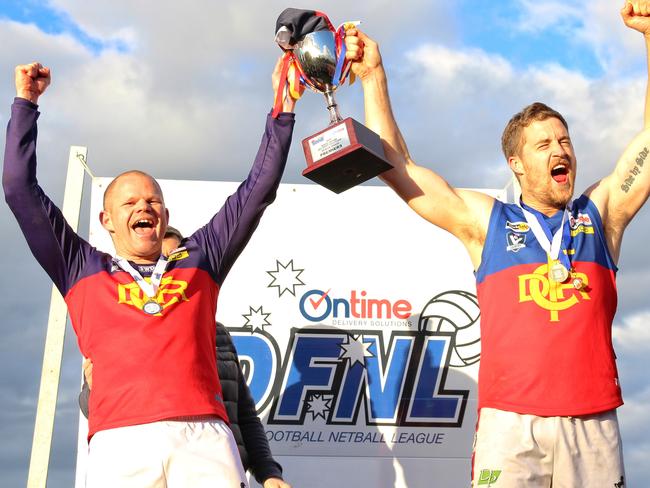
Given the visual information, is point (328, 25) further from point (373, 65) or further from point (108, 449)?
point (108, 449)

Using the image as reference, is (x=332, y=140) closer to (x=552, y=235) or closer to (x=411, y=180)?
(x=411, y=180)

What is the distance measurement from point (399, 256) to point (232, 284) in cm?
105

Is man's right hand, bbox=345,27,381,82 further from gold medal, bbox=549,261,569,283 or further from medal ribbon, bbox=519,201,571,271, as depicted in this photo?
gold medal, bbox=549,261,569,283

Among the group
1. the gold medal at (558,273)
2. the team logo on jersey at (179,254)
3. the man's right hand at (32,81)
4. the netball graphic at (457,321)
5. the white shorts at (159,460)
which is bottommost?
the white shorts at (159,460)

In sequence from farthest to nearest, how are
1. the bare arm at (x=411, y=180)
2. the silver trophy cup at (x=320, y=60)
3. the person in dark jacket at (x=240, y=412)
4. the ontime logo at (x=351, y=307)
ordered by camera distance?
the ontime logo at (x=351, y=307)
the person in dark jacket at (x=240, y=412)
the silver trophy cup at (x=320, y=60)
the bare arm at (x=411, y=180)

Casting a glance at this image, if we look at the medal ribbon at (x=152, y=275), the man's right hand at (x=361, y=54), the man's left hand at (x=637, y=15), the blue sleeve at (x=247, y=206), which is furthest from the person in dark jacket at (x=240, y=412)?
the man's left hand at (x=637, y=15)

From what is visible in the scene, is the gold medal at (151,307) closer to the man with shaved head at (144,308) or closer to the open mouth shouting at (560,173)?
the man with shaved head at (144,308)

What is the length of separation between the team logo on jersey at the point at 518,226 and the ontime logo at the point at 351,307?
7.05 ft

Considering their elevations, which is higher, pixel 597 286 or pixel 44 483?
pixel 597 286

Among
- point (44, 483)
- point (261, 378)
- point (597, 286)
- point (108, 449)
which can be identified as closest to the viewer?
point (108, 449)

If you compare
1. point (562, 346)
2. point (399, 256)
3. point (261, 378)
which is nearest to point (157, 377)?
point (562, 346)

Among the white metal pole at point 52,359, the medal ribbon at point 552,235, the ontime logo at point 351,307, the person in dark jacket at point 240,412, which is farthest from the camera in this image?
the ontime logo at point 351,307

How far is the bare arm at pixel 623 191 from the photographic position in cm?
358

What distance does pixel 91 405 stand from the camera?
10.4 ft
